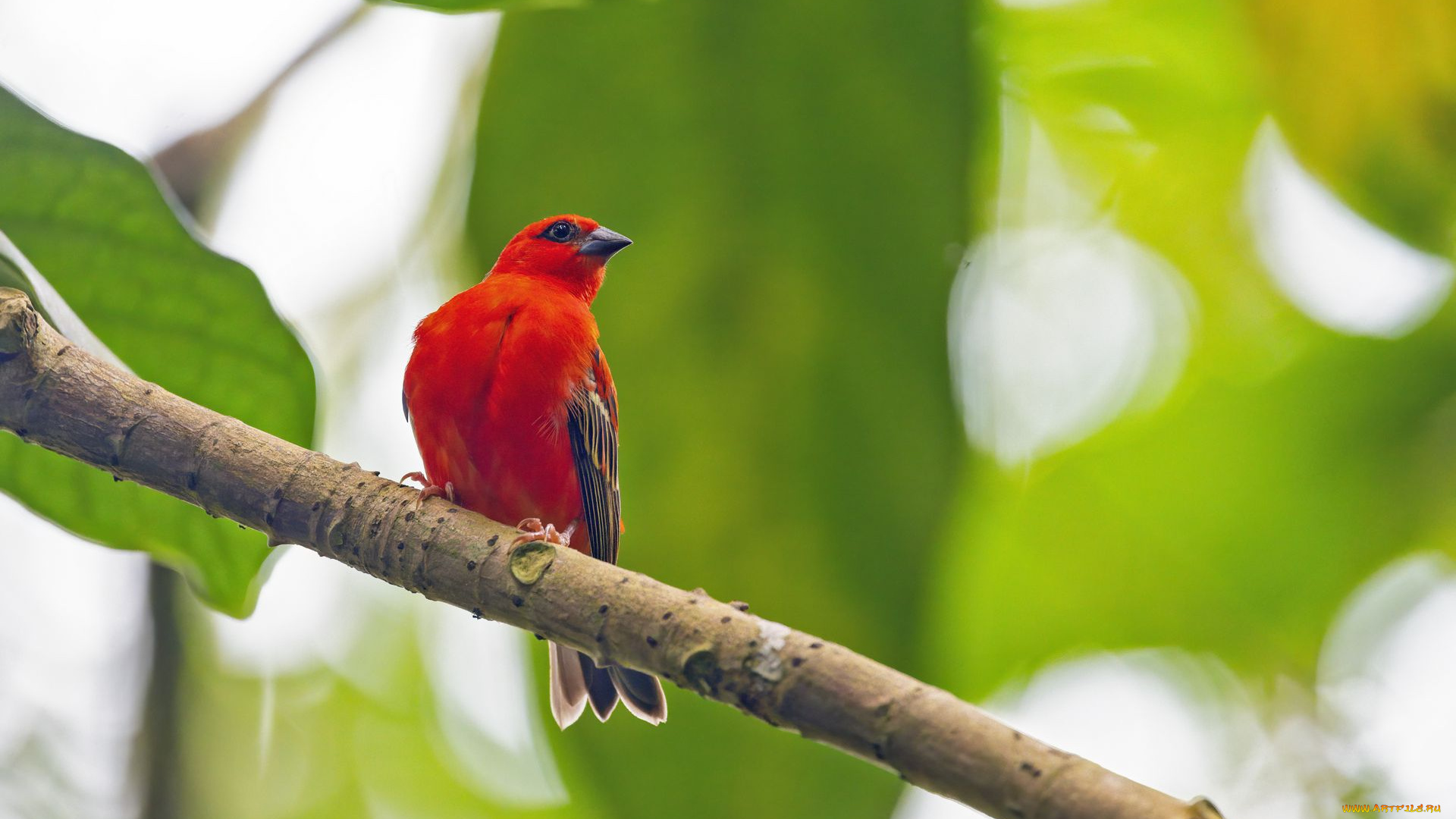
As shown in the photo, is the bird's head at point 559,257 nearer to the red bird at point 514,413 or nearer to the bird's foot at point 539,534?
the red bird at point 514,413

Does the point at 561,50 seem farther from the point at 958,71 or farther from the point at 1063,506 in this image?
the point at 1063,506

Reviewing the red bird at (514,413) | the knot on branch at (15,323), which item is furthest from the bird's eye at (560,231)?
the knot on branch at (15,323)

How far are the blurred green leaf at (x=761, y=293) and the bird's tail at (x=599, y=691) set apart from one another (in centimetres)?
7

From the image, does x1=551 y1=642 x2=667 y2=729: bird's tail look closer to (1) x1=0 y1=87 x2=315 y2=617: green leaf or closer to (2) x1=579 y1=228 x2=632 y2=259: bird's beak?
(1) x1=0 y1=87 x2=315 y2=617: green leaf

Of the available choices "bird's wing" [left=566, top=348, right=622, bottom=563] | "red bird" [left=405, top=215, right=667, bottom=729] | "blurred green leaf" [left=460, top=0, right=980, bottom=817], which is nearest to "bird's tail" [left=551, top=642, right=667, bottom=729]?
"blurred green leaf" [left=460, top=0, right=980, bottom=817]

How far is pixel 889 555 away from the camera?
230 centimetres

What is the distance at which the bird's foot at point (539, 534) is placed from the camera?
1991 millimetres

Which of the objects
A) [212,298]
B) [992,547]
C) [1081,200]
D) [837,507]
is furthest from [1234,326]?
[212,298]

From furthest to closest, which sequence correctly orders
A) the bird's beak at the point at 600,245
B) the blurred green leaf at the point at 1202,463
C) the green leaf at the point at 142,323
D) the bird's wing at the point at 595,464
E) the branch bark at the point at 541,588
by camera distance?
the bird's beak at the point at 600,245 < the blurred green leaf at the point at 1202,463 < the bird's wing at the point at 595,464 < the green leaf at the point at 142,323 < the branch bark at the point at 541,588

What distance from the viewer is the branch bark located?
4.55 feet

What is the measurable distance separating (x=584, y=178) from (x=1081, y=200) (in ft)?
7.33

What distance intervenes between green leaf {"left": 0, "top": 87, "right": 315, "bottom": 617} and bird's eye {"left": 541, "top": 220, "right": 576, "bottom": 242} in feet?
5.27

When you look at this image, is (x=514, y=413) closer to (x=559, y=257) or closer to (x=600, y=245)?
(x=600, y=245)

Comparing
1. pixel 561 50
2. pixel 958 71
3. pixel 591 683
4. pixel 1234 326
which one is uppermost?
pixel 1234 326
